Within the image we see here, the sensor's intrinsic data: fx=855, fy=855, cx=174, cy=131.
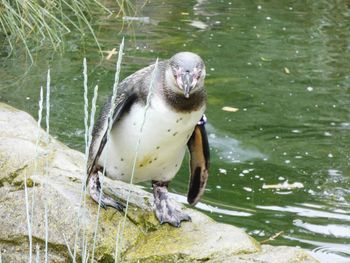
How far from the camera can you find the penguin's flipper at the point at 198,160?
359 centimetres

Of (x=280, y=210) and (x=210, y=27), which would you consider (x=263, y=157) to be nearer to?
(x=280, y=210)

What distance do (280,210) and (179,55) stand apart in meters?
1.91

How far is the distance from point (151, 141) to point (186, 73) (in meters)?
0.39

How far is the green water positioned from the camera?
187 inches

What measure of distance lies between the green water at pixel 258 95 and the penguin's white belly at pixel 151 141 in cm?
104

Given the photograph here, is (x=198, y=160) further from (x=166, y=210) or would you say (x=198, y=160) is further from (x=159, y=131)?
(x=159, y=131)

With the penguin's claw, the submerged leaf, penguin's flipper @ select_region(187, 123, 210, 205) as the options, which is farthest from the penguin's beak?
the submerged leaf

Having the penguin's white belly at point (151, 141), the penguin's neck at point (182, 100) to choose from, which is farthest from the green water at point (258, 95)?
the penguin's neck at point (182, 100)

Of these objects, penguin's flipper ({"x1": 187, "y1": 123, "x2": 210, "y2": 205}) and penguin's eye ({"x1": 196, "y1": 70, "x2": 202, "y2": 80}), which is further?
penguin's flipper ({"x1": 187, "y1": 123, "x2": 210, "y2": 205})

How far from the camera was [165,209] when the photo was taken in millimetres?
3518

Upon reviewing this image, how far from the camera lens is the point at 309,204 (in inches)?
192

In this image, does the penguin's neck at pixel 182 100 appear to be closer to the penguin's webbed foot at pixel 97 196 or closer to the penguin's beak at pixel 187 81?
the penguin's beak at pixel 187 81

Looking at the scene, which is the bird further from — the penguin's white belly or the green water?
the green water

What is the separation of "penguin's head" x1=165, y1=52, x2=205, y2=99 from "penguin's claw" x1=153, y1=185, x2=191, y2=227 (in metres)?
0.63
